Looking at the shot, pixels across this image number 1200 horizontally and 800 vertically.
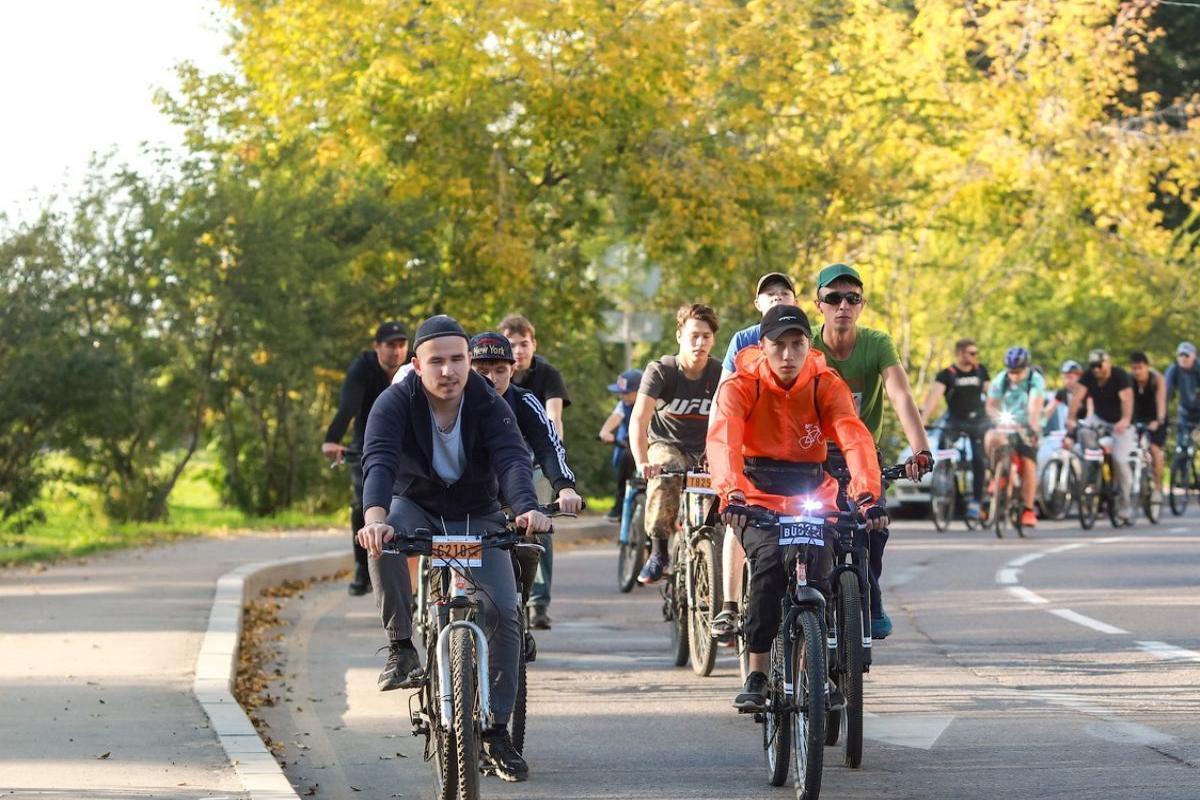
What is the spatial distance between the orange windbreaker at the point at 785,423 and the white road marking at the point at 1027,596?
7.16m

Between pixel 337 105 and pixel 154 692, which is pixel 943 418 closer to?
pixel 337 105

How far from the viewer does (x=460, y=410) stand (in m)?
8.05

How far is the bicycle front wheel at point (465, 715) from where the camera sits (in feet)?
24.5

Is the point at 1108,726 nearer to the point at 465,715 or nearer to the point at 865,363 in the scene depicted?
the point at 865,363

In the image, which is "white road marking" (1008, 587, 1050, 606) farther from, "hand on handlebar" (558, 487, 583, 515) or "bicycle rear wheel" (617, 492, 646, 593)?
"hand on handlebar" (558, 487, 583, 515)

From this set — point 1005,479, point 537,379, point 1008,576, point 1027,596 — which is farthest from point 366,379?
point 1005,479

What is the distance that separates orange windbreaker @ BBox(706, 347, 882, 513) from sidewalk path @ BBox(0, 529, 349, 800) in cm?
Result: 220

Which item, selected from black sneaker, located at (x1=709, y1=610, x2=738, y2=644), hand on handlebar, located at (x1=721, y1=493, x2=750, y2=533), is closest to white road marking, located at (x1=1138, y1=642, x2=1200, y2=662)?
black sneaker, located at (x1=709, y1=610, x2=738, y2=644)

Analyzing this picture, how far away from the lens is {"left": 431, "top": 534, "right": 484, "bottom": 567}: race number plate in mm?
7703

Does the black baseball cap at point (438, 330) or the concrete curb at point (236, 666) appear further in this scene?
the concrete curb at point (236, 666)

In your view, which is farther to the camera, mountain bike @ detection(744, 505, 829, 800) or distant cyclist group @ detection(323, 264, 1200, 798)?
mountain bike @ detection(744, 505, 829, 800)

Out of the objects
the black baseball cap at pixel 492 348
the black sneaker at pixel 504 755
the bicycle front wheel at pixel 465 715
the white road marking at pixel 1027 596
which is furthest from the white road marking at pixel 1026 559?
the bicycle front wheel at pixel 465 715

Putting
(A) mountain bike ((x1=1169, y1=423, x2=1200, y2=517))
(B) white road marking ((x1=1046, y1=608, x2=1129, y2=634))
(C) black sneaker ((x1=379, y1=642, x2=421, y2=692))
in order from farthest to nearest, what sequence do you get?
(A) mountain bike ((x1=1169, y1=423, x2=1200, y2=517))
(B) white road marking ((x1=1046, y1=608, x2=1129, y2=634))
(C) black sneaker ((x1=379, y1=642, x2=421, y2=692))

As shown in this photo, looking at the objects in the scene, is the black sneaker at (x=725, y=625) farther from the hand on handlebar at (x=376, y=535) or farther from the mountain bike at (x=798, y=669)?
the hand on handlebar at (x=376, y=535)
